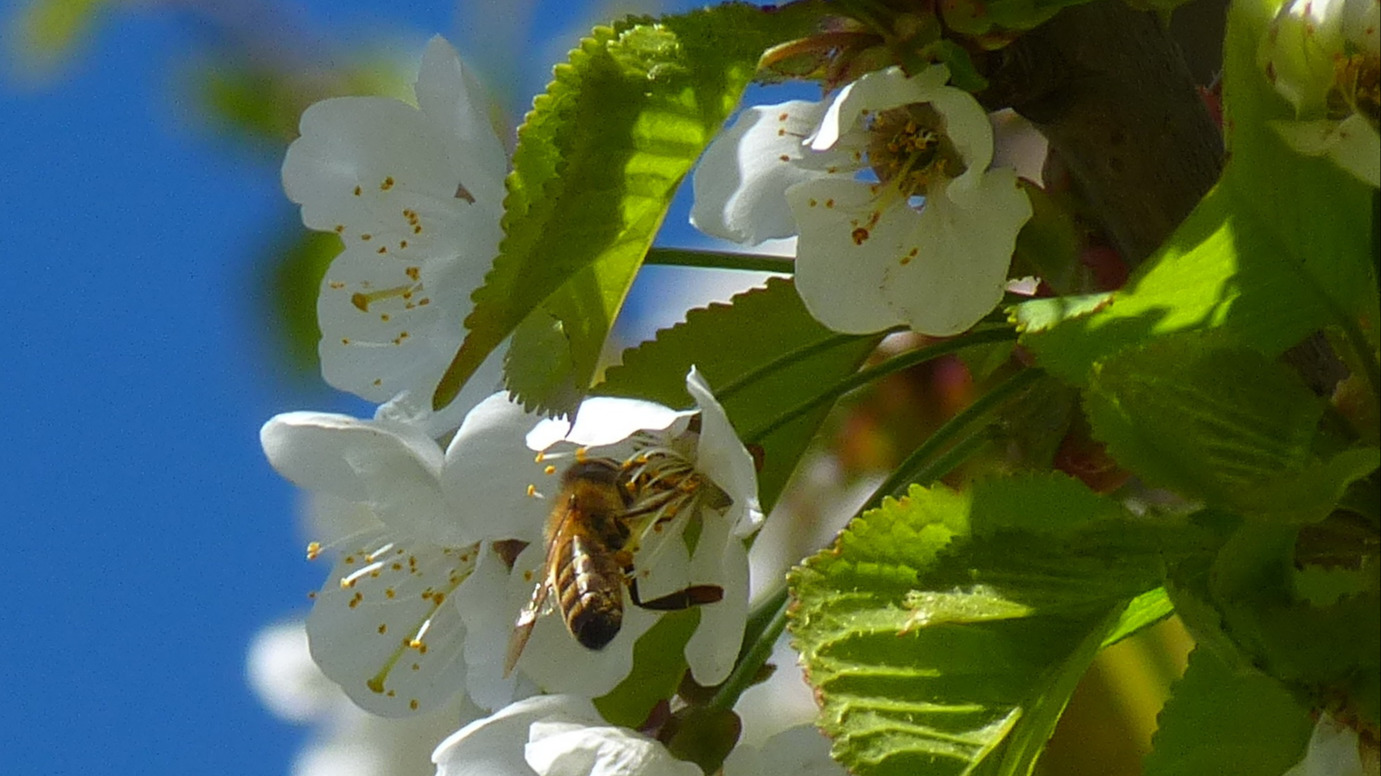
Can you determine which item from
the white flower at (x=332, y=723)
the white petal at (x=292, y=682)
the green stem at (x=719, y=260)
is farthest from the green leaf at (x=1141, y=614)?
the white petal at (x=292, y=682)

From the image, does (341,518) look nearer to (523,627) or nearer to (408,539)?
(408,539)

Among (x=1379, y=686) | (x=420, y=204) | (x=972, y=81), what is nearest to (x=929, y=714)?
(x=1379, y=686)

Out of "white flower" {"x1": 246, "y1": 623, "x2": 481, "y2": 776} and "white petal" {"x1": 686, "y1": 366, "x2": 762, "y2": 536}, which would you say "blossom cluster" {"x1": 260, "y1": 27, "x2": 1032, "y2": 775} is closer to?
"white petal" {"x1": 686, "y1": 366, "x2": 762, "y2": 536}

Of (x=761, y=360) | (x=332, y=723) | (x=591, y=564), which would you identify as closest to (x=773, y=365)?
(x=761, y=360)

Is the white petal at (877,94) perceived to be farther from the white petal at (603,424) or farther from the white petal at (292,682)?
the white petal at (292,682)

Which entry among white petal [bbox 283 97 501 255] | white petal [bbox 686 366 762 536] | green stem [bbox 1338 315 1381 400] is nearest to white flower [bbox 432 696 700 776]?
white petal [bbox 686 366 762 536]

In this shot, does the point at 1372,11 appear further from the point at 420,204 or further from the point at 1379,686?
the point at 420,204
